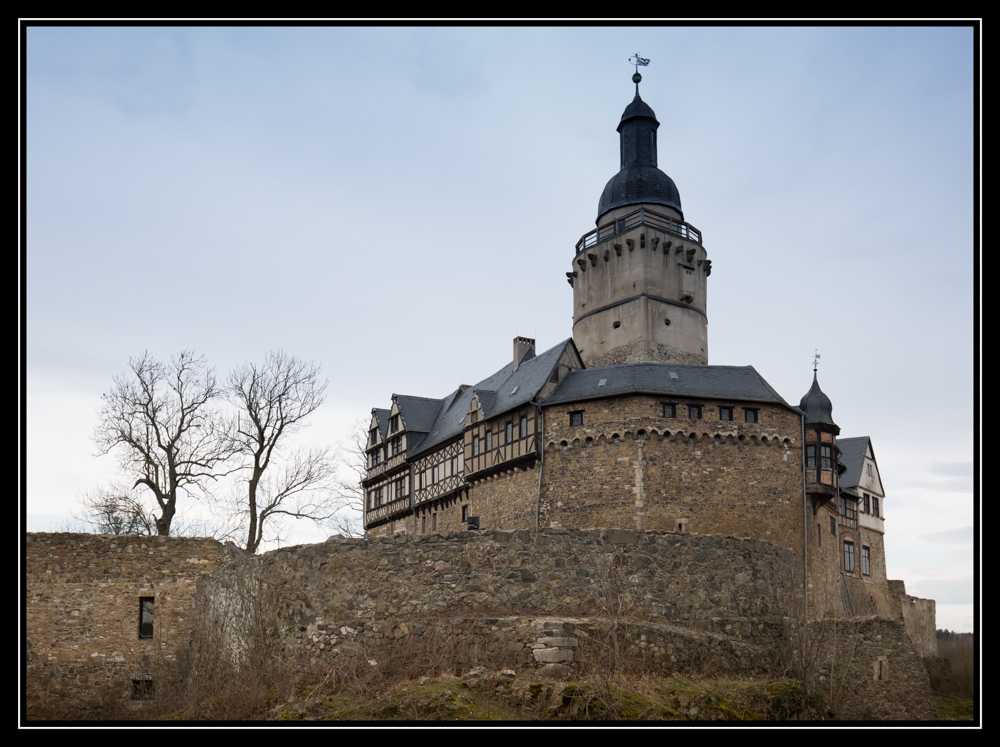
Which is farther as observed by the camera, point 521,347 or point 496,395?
point 521,347

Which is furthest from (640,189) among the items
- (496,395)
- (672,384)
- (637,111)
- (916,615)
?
(916,615)

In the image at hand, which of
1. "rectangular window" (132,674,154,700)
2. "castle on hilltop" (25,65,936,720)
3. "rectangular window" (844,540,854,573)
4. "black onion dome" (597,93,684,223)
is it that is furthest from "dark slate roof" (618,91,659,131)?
"rectangular window" (132,674,154,700)

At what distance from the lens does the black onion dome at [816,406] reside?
35528 millimetres

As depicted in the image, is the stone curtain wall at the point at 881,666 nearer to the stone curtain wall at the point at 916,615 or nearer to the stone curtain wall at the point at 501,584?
the stone curtain wall at the point at 501,584

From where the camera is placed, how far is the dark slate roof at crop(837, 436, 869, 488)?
45.7m

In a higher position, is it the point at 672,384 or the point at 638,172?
the point at 638,172

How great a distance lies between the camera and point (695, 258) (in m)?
46.2

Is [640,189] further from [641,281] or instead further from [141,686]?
[141,686]

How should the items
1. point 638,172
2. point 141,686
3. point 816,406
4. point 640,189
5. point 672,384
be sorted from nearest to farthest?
1. point 141,686
2. point 672,384
3. point 816,406
4. point 640,189
5. point 638,172

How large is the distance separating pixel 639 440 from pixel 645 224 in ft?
53.6

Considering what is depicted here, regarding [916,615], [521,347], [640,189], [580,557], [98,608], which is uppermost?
[640,189]

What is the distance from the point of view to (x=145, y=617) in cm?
2391

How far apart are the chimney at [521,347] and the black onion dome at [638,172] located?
928cm
